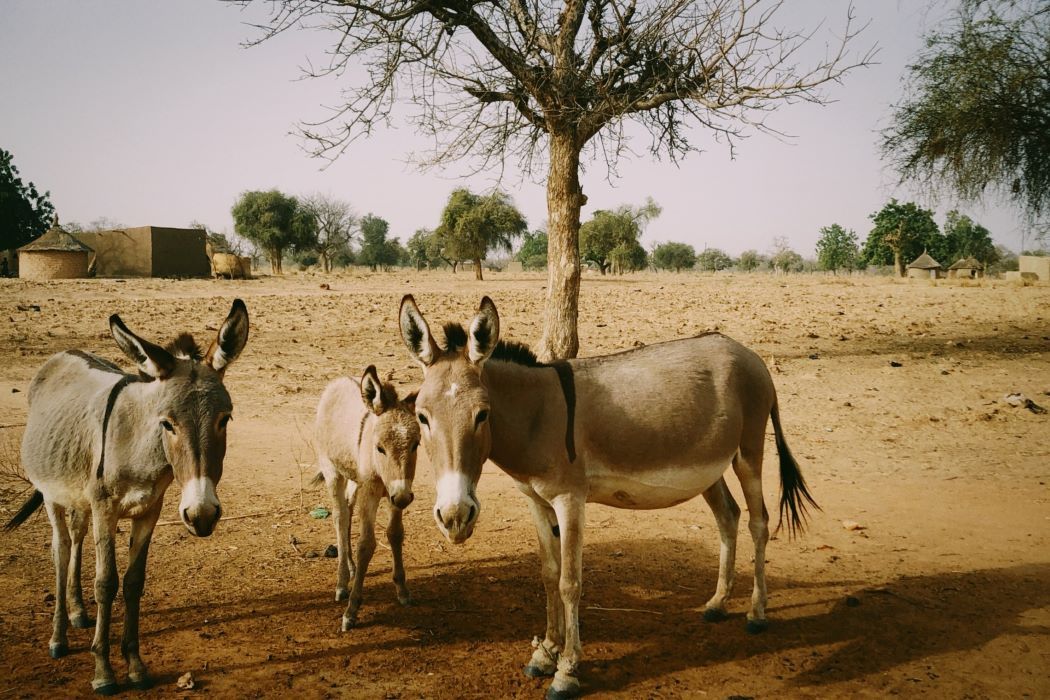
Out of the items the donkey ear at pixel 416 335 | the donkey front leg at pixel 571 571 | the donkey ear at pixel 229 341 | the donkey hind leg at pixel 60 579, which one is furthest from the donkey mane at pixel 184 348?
the donkey front leg at pixel 571 571

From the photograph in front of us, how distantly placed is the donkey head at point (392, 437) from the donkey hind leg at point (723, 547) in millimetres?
2371

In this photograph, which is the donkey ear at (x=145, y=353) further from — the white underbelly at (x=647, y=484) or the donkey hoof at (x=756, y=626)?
the donkey hoof at (x=756, y=626)

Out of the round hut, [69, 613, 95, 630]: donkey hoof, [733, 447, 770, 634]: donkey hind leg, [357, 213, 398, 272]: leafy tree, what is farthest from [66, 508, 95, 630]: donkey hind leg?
[357, 213, 398, 272]: leafy tree

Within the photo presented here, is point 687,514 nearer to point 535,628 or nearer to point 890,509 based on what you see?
point 890,509

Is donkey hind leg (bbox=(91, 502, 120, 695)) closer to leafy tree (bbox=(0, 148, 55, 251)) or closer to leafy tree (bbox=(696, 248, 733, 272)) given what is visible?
leafy tree (bbox=(0, 148, 55, 251))

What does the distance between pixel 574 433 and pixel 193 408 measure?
89.7 inches

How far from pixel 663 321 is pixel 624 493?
15.1 metres

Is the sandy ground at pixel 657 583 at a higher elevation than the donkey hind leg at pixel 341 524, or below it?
below

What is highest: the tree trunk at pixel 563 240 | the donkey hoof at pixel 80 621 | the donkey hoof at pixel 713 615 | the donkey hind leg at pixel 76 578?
the tree trunk at pixel 563 240

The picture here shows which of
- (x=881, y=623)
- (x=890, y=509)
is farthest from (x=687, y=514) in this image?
(x=881, y=623)

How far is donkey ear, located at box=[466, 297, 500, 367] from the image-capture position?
3697mm

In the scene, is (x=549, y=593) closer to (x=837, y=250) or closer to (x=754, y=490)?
(x=754, y=490)

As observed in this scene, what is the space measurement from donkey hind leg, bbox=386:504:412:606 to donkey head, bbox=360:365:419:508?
24.5 inches

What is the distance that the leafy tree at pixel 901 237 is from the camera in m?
74.5
